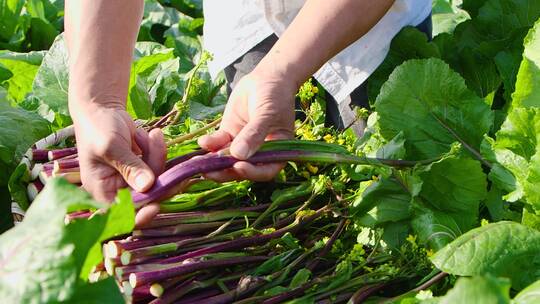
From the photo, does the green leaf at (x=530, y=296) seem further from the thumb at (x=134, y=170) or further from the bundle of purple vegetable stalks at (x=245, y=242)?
the thumb at (x=134, y=170)

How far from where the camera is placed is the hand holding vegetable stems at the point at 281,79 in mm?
1892

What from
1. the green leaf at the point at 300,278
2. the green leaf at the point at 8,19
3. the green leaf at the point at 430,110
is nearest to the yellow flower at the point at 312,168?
the green leaf at the point at 430,110

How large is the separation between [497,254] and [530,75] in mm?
549

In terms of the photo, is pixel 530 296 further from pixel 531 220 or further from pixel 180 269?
pixel 180 269

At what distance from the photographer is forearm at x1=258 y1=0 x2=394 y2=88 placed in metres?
1.99

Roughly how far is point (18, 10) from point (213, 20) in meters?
1.85

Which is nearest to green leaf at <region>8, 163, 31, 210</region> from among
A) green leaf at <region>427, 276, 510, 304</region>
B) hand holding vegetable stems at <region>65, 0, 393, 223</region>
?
hand holding vegetable stems at <region>65, 0, 393, 223</region>

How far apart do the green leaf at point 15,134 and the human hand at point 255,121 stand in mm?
717

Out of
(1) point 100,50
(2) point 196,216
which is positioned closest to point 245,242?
(2) point 196,216

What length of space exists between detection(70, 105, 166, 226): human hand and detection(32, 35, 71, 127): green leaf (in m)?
0.61

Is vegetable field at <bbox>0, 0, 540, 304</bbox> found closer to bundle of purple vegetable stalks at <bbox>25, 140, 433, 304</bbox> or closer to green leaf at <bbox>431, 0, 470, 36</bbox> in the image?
bundle of purple vegetable stalks at <bbox>25, 140, 433, 304</bbox>

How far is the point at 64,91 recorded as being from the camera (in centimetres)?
268

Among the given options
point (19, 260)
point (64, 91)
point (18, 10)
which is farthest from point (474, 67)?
point (18, 10)

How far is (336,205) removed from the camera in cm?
207
